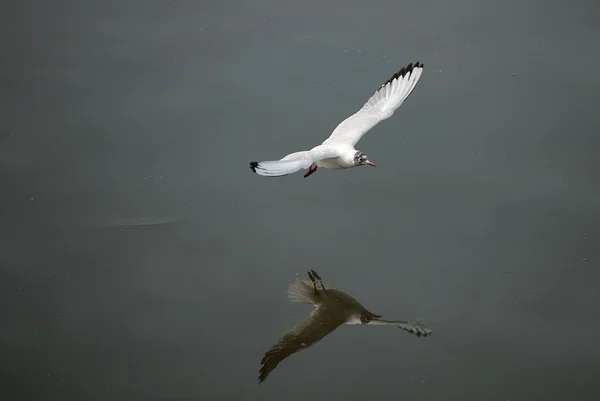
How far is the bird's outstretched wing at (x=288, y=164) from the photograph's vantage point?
4.12m

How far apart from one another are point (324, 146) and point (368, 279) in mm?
868

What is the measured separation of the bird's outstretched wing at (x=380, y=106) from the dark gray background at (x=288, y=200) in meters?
0.20

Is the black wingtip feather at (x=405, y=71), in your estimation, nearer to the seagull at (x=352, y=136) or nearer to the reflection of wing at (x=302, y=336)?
the seagull at (x=352, y=136)

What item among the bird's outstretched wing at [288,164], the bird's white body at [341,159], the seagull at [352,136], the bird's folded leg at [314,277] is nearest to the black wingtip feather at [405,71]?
the seagull at [352,136]

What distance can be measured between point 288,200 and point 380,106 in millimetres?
942

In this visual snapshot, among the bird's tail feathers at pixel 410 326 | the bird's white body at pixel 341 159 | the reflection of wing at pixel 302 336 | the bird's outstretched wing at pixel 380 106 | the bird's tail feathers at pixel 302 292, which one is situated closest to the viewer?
the reflection of wing at pixel 302 336

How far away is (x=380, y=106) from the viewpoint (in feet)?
17.1

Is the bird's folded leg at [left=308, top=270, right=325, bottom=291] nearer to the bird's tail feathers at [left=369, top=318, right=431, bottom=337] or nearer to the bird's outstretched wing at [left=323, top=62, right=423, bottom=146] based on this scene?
the bird's tail feathers at [left=369, top=318, right=431, bottom=337]

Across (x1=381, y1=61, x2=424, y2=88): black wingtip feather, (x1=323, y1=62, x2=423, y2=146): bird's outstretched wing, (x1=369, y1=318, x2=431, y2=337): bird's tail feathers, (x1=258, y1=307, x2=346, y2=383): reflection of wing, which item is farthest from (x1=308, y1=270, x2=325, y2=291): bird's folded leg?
(x1=381, y1=61, x2=424, y2=88): black wingtip feather

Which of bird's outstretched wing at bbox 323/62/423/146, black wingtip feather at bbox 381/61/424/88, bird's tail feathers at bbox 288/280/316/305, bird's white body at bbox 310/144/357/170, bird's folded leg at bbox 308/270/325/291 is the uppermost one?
black wingtip feather at bbox 381/61/424/88

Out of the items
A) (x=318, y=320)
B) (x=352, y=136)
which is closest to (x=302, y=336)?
(x=318, y=320)

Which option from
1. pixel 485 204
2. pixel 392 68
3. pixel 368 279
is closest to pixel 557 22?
pixel 392 68

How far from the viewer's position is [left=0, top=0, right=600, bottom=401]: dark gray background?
12.9 feet

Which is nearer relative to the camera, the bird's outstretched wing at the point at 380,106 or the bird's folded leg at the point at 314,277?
the bird's folded leg at the point at 314,277
